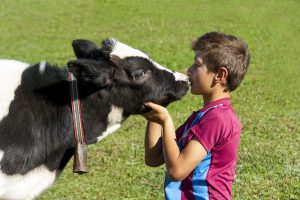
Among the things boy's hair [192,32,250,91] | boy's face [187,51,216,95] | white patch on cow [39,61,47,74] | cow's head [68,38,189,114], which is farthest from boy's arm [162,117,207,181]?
white patch on cow [39,61,47,74]

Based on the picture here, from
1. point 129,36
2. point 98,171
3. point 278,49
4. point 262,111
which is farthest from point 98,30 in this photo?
point 98,171

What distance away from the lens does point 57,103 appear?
4746 mm

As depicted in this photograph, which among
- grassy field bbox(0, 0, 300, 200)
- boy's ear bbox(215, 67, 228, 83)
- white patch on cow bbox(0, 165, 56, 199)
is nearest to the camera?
boy's ear bbox(215, 67, 228, 83)

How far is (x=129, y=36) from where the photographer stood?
2020cm

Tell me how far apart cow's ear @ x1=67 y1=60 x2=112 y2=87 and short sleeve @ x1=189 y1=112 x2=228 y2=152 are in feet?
2.56

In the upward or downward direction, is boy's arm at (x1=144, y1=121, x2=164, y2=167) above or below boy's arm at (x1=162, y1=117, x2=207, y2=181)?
below

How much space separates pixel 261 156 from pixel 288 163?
1.28 ft

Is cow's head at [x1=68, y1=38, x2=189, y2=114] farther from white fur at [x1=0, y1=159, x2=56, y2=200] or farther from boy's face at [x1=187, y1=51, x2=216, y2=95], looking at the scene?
white fur at [x1=0, y1=159, x2=56, y2=200]

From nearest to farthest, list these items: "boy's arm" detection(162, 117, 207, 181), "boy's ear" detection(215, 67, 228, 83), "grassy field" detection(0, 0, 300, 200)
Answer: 1. "boy's arm" detection(162, 117, 207, 181)
2. "boy's ear" detection(215, 67, 228, 83)
3. "grassy field" detection(0, 0, 300, 200)

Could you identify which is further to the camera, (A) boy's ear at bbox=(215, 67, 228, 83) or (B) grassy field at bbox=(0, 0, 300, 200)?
(B) grassy field at bbox=(0, 0, 300, 200)

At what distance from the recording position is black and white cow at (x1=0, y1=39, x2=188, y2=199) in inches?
180

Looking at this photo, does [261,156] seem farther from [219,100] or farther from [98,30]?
[98,30]

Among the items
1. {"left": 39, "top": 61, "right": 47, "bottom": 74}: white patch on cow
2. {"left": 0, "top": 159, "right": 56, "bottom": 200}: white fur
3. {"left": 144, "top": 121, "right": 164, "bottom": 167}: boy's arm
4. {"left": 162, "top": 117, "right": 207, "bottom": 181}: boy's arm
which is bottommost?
{"left": 0, "top": 159, "right": 56, "bottom": 200}: white fur

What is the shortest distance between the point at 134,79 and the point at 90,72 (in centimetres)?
43
